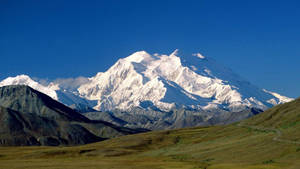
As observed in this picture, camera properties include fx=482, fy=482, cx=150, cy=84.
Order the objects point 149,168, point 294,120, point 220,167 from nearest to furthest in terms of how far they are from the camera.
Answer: point 220,167
point 149,168
point 294,120

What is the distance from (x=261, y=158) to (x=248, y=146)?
57.3ft

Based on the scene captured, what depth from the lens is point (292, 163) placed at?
9238 centimetres

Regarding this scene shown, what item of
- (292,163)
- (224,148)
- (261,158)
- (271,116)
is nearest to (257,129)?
(271,116)

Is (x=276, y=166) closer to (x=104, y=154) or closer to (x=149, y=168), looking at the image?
(x=149, y=168)

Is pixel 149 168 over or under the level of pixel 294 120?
under

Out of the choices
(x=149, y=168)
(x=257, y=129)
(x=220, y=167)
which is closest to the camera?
(x=220, y=167)

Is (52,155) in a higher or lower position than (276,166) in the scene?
higher

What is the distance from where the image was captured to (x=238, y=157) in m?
116

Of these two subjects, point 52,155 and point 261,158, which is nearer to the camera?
point 261,158

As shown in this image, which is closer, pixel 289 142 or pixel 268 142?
pixel 289 142

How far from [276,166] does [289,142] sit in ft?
76.9

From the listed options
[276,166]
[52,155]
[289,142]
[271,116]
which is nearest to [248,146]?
[289,142]

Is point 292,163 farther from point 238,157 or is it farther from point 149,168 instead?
point 149,168

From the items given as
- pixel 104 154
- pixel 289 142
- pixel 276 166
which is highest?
pixel 104 154
